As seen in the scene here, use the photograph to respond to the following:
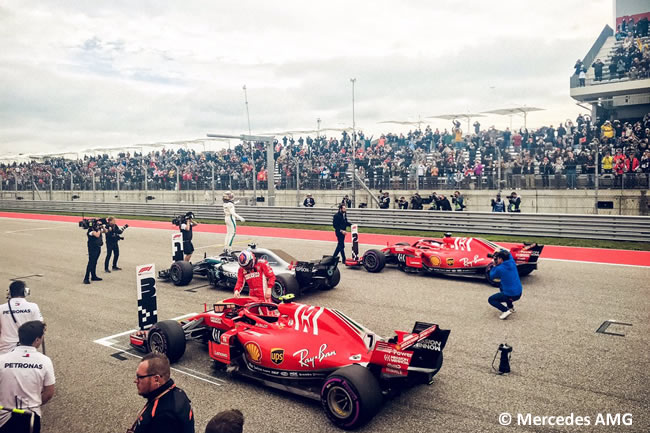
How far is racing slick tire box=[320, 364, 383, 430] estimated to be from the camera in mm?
5332

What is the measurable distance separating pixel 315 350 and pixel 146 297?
3592 millimetres

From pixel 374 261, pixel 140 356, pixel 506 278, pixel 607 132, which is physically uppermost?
pixel 607 132

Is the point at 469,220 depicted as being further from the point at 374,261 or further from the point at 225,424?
the point at 225,424

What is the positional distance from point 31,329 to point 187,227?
402 inches

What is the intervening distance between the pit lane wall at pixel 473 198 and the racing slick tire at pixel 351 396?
55.1 ft

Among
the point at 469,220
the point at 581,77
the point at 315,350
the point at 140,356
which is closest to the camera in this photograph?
the point at 315,350

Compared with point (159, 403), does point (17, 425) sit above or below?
below

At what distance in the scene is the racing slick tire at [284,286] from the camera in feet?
34.7

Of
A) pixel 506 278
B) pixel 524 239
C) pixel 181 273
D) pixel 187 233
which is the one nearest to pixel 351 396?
pixel 506 278

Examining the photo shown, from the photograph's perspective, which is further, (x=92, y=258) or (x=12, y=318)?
(x=92, y=258)

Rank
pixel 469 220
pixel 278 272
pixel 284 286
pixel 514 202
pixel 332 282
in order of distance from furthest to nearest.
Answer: pixel 514 202 → pixel 469 220 → pixel 332 282 → pixel 278 272 → pixel 284 286

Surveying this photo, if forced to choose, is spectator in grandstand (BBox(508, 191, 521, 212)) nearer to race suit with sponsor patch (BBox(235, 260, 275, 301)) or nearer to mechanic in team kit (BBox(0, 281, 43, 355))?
race suit with sponsor patch (BBox(235, 260, 275, 301))

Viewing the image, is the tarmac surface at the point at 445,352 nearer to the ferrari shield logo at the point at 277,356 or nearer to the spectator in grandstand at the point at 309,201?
the ferrari shield logo at the point at 277,356

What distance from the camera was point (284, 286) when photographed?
1056 cm
